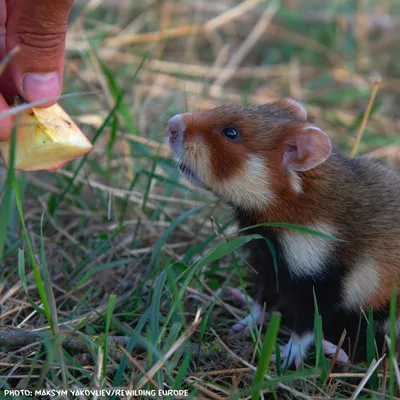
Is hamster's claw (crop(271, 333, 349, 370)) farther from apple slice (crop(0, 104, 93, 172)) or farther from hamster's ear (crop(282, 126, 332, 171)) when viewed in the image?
apple slice (crop(0, 104, 93, 172))

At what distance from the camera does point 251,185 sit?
3.38m

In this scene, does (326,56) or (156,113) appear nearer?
(156,113)

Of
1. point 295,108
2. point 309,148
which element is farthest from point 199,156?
point 295,108

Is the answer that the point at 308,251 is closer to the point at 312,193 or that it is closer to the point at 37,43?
the point at 312,193

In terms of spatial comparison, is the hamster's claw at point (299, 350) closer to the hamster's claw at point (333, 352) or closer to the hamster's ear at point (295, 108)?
the hamster's claw at point (333, 352)

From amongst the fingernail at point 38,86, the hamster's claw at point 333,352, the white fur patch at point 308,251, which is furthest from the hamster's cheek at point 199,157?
the hamster's claw at point 333,352

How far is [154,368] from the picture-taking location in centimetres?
257

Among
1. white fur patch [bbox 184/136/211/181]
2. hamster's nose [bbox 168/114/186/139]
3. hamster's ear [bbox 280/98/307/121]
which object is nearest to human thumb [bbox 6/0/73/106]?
hamster's nose [bbox 168/114/186/139]

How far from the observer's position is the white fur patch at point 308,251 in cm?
331

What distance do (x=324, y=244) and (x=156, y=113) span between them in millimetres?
3700

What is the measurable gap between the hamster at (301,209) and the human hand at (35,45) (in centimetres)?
79

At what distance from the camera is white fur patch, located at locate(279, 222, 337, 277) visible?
331 centimetres

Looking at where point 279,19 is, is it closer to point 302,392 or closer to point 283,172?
point 283,172

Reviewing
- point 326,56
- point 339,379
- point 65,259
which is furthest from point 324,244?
point 326,56
